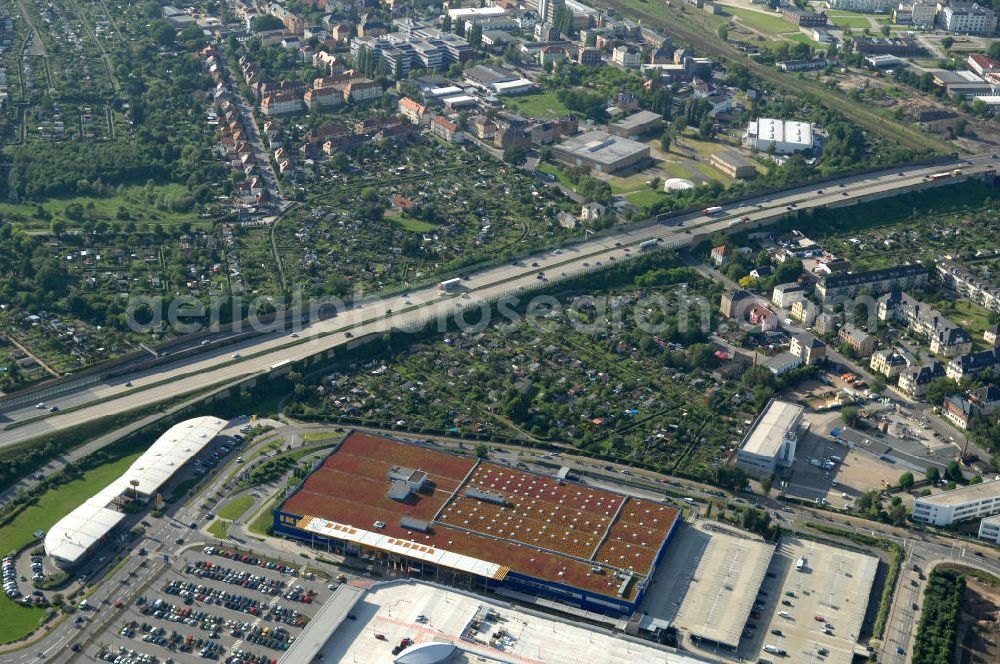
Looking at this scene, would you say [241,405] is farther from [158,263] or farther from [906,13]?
[906,13]

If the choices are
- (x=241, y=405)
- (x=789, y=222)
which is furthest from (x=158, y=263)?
(x=789, y=222)

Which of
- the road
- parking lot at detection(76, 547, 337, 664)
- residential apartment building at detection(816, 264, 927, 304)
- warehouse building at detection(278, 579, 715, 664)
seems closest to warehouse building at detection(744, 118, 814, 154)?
residential apartment building at detection(816, 264, 927, 304)

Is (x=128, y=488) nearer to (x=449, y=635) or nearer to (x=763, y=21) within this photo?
(x=449, y=635)

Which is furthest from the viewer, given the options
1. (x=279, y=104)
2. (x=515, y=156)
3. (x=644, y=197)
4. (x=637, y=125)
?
(x=279, y=104)

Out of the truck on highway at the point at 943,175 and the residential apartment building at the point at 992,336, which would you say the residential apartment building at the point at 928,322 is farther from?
the truck on highway at the point at 943,175

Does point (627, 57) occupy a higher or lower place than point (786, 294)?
higher

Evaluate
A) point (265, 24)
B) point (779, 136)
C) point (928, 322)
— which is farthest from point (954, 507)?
point (265, 24)
